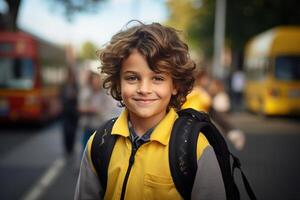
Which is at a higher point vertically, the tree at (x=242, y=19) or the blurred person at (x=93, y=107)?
the tree at (x=242, y=19)

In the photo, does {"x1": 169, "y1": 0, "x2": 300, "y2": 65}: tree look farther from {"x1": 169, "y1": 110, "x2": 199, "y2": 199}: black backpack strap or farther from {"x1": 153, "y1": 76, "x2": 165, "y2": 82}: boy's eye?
{"x1": 169, "y1": 110, "x2": 199, "y2": 199}: black backpack strap

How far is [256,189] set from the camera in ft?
23.6

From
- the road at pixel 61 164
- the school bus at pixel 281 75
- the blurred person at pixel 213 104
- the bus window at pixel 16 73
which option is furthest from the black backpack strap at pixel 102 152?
the school bus at pixel 281 75

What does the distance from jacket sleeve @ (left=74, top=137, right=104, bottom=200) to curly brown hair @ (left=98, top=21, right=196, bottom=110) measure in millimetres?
374

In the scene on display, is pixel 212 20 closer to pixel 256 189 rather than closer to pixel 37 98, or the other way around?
pixel 37 98

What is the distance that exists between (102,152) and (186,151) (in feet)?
1.19

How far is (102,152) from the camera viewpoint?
229cm

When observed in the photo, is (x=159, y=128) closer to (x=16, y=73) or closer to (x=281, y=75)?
(x=16, y=73)

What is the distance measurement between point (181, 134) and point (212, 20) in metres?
42.4

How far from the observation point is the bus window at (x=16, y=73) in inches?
594

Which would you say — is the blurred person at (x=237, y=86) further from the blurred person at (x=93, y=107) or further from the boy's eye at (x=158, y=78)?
the boy's eye at (x=158, y=78)

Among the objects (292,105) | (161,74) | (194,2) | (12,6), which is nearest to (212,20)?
(194,2)

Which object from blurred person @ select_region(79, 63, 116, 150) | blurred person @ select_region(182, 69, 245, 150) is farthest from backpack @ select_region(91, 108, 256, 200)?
blurred person @ select_region(79, 63, 116, 150)

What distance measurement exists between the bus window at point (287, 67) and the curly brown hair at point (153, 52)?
16886 millimetres
